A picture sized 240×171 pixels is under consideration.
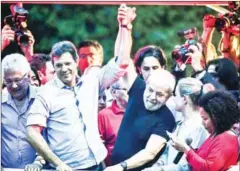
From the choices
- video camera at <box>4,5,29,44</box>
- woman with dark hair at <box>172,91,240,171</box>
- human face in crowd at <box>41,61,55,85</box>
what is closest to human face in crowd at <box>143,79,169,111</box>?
woman with dark hair at <box>172,91,240,171</box>

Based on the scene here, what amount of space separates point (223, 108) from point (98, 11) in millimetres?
996

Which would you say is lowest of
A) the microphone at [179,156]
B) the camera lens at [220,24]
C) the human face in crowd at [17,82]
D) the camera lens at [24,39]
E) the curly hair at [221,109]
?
→ the microphone at [179,156]

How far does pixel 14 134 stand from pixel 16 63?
459 millimetres

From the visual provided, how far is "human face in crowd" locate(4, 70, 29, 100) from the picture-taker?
5.20 meters

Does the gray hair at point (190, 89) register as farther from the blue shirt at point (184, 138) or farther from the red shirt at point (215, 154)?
the red shirt at point (215, 154)

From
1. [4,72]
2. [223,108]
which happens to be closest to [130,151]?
[223,108]

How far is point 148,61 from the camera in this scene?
16.8 feet

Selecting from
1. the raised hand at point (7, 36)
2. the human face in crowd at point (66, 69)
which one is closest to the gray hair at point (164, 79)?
the human face in crowd at point (66, 69)

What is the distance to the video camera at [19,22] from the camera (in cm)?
520

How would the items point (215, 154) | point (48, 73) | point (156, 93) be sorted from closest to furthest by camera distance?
1. point (215, 154)
2. point (156, 93)
3. point (48, 73)

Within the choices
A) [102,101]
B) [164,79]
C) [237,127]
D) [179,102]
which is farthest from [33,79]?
[237,127]

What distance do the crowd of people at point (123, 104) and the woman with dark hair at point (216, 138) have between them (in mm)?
16

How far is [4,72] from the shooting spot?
17.1 ft

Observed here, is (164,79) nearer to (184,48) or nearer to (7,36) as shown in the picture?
(184,48)
